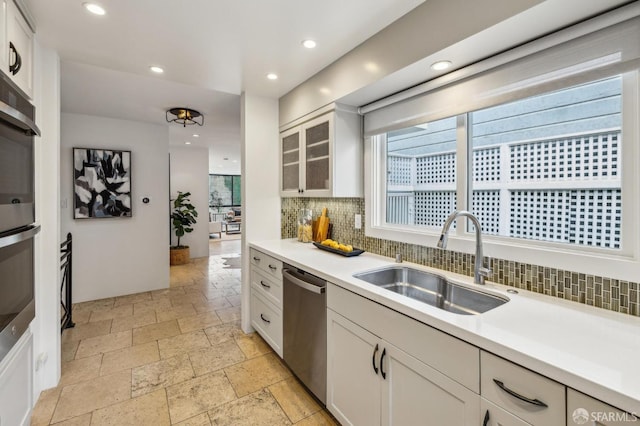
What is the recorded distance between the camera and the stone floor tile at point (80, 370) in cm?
223

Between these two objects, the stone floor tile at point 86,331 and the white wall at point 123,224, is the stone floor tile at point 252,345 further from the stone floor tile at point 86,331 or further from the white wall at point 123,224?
the white wall at point 123,224

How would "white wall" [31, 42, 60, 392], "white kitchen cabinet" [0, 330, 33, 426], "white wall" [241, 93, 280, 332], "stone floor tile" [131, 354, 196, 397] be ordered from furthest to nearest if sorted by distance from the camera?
1. "white wall" [241, 93, 280, 332]
2. "stone floor tile" [131, 354, 196, 397]
3. "white wall" [31, 42, 60, 392]
4. "white kitchen cabinet" [0, 330, 33, 426]

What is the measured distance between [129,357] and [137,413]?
0.81 metres

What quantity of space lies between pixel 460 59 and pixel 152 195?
4.25m

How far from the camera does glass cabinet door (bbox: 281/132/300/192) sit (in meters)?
2.84

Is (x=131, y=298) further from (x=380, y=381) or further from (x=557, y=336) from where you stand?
(x=557, y=336)

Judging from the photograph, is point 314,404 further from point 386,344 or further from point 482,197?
point 482,197

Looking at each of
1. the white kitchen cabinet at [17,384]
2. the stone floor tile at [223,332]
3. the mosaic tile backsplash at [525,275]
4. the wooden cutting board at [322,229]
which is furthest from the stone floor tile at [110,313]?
the mosaic tile backsplash at [525,275]

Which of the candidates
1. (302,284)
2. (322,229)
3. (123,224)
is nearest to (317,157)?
(322,229)

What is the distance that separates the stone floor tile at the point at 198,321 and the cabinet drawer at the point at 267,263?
93cm

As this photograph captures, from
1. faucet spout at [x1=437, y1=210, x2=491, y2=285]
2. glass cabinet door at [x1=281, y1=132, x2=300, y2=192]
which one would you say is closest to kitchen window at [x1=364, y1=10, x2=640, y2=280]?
faucet spout at [x1=437, y1=210, x2=491, y2=285]

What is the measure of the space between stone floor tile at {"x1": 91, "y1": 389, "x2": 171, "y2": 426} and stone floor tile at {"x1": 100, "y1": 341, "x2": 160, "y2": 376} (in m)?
0.49

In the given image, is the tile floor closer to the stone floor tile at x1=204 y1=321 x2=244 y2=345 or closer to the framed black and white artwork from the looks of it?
the stone floor tile at x1=204 y1=321 x2=244 y2=345

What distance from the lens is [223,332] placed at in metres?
3.00
